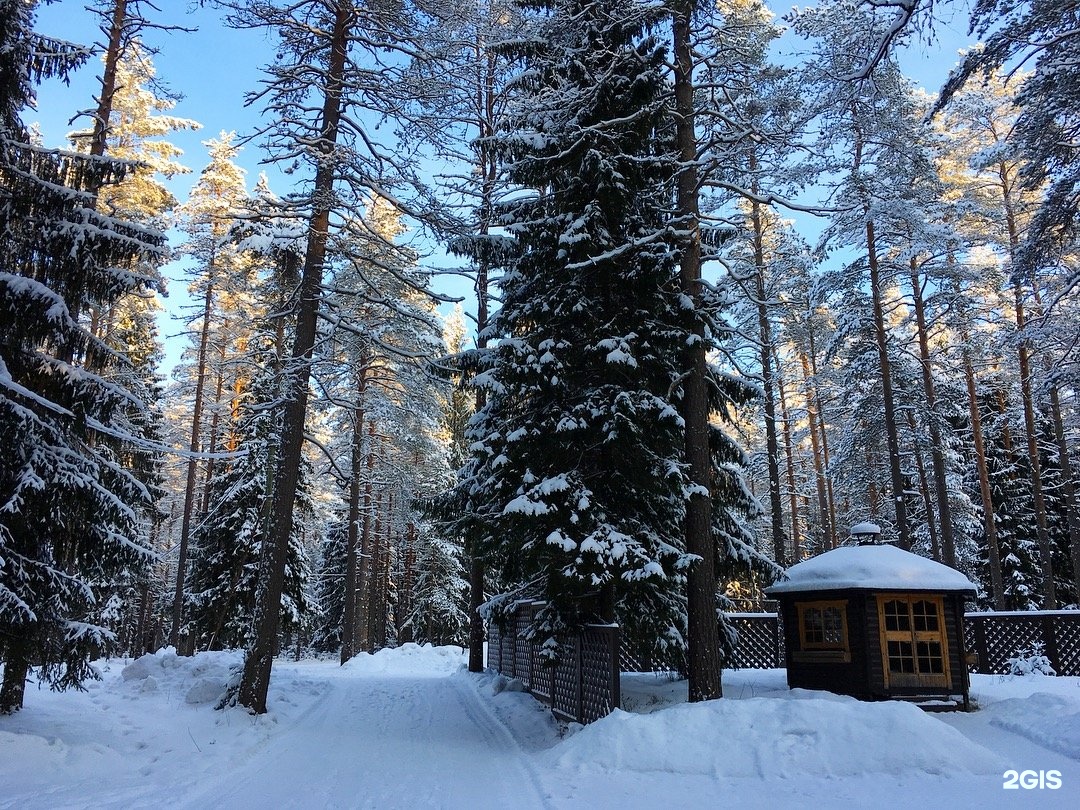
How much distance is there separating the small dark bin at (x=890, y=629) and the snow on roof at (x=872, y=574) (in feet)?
0.05

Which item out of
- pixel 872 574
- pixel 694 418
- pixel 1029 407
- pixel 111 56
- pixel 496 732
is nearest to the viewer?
pixel 496 732

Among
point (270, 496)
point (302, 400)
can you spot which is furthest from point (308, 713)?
point (302, 400)

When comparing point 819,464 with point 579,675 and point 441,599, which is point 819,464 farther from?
point 579,675

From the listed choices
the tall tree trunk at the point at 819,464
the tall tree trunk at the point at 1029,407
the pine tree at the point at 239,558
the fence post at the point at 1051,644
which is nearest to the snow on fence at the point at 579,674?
the fence post at the point at 1051,644

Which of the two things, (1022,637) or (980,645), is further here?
(980,645)

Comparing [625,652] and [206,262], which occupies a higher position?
[206,262]

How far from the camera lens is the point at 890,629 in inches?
412

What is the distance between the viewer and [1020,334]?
1275cm

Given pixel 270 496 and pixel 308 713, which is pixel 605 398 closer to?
pixel 270 496

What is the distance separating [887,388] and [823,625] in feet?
28.2

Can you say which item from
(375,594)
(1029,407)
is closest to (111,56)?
(1029,407)

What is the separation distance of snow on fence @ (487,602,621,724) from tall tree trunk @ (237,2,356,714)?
159 inches

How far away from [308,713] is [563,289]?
8.30m

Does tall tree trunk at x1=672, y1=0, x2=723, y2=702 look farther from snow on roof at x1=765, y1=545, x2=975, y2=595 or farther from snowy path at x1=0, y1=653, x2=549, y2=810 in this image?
snowy path at x1=0, y1=653, x2=549, y2=810
